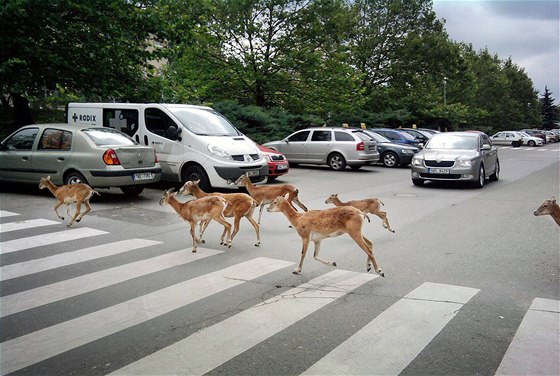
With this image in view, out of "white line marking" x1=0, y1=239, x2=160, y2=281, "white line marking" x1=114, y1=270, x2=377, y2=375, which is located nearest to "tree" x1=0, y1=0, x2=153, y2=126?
"white line marking" x1=0, y1=239, x2=160, y2=281

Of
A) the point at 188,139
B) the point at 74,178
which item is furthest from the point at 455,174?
the point at 74,178

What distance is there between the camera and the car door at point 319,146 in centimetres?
2023

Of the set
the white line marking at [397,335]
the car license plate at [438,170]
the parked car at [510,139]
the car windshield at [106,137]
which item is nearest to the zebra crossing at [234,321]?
the white line marking at [397,335]

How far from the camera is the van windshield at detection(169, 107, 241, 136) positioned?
13.1 metres

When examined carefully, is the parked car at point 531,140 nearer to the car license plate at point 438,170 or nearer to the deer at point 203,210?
the car license plate at point 438,170

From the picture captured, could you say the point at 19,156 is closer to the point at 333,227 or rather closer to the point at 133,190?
the point at 133,190

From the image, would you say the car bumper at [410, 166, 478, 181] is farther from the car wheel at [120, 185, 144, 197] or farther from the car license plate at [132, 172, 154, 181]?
the car wheel at [120, 185, 144, 197]

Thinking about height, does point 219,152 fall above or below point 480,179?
above

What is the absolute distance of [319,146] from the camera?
20391 mm

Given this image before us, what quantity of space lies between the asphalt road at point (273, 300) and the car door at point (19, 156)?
9.40 feet

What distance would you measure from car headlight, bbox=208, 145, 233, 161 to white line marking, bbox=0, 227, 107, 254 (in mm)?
4544

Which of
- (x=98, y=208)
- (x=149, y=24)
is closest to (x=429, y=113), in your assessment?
(x=149, y=24)

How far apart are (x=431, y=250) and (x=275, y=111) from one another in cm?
1959

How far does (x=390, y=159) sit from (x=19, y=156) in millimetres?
15549
